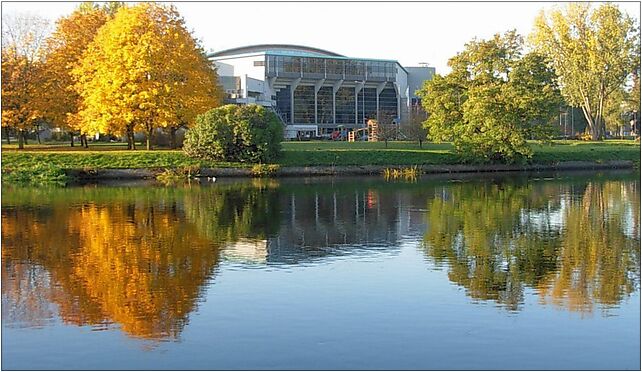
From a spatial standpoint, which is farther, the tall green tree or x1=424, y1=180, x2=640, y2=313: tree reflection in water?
the tall green tree

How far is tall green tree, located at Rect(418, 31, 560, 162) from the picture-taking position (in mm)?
56844

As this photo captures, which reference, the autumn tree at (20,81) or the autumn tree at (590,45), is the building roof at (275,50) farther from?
the autumn tree at (20,81)

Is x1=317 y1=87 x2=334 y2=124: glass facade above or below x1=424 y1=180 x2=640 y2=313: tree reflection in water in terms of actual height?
above

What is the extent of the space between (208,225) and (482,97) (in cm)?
3410

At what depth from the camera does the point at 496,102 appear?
57.0 m

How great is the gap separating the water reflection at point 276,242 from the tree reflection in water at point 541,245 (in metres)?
0.04

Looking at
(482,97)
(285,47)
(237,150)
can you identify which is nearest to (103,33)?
(237,150)

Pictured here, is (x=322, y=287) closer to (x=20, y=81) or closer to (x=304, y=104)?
(x=20, y=81)

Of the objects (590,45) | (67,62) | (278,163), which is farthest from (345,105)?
(278,163)

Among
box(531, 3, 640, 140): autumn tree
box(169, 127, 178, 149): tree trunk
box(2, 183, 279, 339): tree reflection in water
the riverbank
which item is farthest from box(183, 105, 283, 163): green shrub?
box(531, 3, 640, 140): autumn tree

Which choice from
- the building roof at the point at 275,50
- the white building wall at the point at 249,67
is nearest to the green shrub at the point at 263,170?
the white building wall at the point at 249,67

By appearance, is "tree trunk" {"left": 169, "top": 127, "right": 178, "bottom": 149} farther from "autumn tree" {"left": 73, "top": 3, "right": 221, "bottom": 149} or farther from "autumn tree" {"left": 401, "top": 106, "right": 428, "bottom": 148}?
"autumn tree" {"left": 401, "top": 106, "right": 428, "bottom": 148}

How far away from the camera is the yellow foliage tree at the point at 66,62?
58.9m

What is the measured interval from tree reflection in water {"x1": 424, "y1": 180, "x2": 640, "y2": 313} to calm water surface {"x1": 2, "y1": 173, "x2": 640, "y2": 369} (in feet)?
0.23
